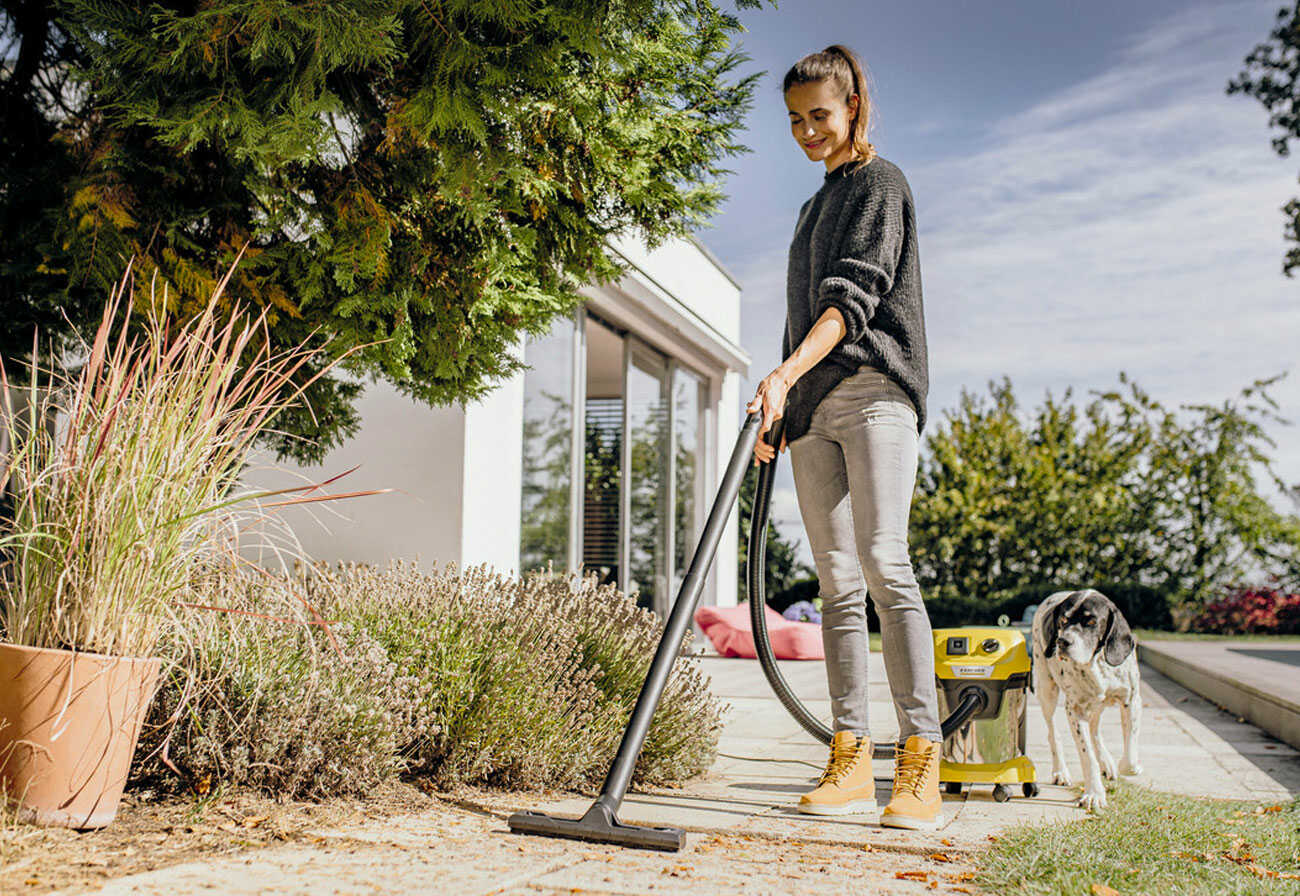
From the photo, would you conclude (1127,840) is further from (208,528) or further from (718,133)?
(718,133)

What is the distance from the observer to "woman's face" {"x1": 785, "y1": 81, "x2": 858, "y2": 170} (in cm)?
244

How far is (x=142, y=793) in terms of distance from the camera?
2.12 m

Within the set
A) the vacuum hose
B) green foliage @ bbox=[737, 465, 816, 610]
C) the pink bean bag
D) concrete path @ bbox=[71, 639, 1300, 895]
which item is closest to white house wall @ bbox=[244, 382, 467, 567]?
concrete path @ bbox=[71, 639, 1300, 895]

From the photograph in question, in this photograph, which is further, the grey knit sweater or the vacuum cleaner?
the grey knit sweater

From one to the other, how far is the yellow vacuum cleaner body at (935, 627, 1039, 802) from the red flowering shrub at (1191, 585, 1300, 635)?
11513 mm

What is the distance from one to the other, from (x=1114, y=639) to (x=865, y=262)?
54.8 inches

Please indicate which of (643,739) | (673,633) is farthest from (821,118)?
(643,739)

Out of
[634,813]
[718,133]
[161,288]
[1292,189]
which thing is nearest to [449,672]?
[634,813]

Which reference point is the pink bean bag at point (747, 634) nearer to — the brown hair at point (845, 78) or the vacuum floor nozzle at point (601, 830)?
the brown hair at point (845, 78)

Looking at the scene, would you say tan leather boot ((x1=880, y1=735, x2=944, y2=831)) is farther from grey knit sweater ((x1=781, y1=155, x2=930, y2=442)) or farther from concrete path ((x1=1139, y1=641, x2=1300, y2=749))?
concrete path ((x1=1139, y1=641, x2=1300, y2=749))

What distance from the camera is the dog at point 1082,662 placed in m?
2.82

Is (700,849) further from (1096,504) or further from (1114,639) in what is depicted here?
(1096,504)

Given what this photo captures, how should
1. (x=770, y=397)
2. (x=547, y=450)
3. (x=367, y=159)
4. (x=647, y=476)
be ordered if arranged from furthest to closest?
1. (x=647, y=476)
2. (x=547, y=450)
3. (x=367, y=159)
4. (x=770, y=397)

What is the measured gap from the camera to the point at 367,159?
9.98ft
